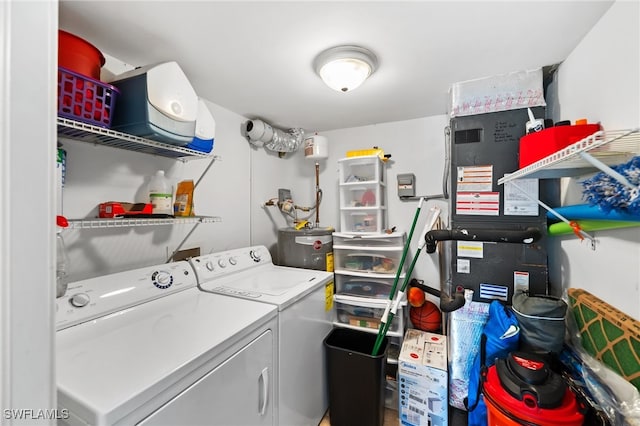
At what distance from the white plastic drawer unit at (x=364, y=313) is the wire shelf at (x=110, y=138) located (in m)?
1.49

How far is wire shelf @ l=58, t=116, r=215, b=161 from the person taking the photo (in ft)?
3.20

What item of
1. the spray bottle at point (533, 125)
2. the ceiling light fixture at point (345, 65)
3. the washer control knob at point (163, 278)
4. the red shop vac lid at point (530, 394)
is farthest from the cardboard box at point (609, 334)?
the washer control knob at point (163, 278)

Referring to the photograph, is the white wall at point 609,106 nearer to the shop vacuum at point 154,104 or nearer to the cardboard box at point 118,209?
the shop vacuum at point 154,104

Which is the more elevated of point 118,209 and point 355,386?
point 118,209

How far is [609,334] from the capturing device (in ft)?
3.28

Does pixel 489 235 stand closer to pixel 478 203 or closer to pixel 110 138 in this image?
pixel 478 203

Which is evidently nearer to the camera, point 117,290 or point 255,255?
point 117,290

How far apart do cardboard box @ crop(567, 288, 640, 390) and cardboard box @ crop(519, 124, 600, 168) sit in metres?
0.69

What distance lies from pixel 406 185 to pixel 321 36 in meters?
1.49

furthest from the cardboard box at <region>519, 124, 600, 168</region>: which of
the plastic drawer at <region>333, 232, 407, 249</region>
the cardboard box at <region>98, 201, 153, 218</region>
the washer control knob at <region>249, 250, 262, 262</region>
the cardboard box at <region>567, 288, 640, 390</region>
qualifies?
the cardboard box at <region>98, 201, 153, 218</region>

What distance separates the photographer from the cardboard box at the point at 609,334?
0.90 m

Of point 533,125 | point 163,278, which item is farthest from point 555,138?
point 163,278

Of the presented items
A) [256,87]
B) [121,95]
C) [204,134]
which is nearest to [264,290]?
[204,134]

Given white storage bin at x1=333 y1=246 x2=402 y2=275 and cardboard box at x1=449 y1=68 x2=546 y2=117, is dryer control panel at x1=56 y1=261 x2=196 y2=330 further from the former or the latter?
cardboard box at x1=449 y1=68 x2=546 y2=117
